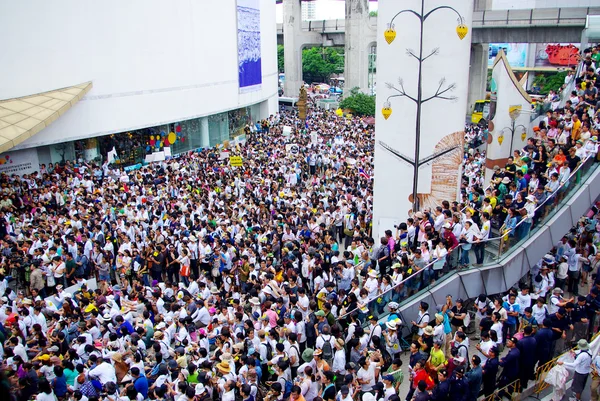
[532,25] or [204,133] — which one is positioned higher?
[532,25]

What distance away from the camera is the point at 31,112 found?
1905cm

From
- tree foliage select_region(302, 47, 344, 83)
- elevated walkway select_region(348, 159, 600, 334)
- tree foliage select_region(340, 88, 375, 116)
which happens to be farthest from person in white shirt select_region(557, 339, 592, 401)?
tree foliage select_region(302, 47, 344, 83)

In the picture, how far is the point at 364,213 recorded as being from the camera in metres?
15.5

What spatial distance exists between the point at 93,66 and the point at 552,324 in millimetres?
20029

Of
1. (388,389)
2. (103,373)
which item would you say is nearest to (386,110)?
(388,389)

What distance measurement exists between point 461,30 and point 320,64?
60.5m

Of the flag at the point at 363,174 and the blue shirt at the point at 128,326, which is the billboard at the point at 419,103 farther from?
the blue shirt at the point at 128,326

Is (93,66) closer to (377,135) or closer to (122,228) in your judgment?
(122,228)

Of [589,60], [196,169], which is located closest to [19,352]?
[196,169]

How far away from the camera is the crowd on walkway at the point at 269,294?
7605mm

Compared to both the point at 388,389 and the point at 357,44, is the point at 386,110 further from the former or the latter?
the point at 357,44

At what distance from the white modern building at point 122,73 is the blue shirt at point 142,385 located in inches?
502

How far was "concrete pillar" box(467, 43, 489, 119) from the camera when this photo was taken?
40500mm

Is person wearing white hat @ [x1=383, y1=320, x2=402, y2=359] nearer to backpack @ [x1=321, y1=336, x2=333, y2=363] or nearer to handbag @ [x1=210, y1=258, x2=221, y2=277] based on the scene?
backpack @ [x1=321, y1=336, x2=333, y2=363]
